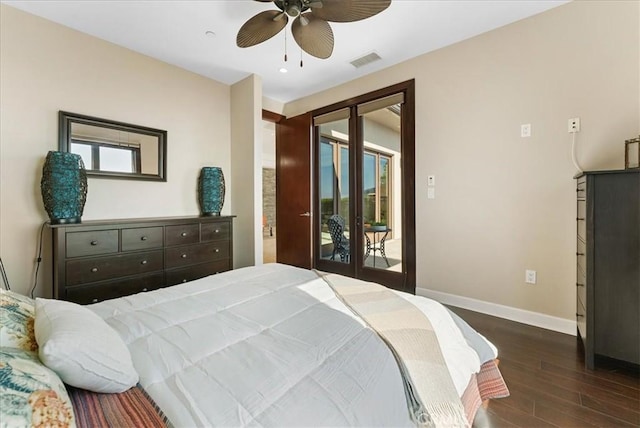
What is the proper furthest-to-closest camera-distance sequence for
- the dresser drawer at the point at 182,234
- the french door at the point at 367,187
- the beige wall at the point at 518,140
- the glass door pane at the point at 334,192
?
the glass door pane at the point at 334,192 → the french door at the point at 367,187 → the dresser drawer at the point at 182,234 → the beige wall at the point at 518,140

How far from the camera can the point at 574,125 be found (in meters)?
2.24

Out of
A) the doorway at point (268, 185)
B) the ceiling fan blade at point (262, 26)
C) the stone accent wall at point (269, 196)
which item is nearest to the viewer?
the ceiling fan blade at point (262, 26)

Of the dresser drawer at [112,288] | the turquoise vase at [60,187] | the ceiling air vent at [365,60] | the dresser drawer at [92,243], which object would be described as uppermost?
the ceiling air vent at [365,60]

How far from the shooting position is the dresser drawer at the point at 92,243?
218 centimetres

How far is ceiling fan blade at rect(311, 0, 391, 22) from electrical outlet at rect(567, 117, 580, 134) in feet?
5.86

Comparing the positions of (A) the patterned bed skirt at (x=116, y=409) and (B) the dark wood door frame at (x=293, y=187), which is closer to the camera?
(A) the patterned bed skirt at (x=116, y=409)

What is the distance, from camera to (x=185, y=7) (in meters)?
2.34

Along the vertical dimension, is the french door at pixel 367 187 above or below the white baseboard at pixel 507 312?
above

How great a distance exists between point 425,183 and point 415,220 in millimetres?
425

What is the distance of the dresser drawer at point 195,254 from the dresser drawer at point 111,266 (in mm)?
100

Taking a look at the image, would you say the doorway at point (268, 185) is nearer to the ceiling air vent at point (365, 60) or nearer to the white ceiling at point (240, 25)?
the white ceiling at point (240, 25)

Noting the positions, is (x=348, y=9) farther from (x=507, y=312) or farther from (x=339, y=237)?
(x=507, y=312)

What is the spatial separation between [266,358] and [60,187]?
243 centimetres

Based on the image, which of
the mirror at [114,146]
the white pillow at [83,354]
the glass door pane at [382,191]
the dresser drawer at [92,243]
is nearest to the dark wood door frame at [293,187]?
the glass door pane at [382,191]
